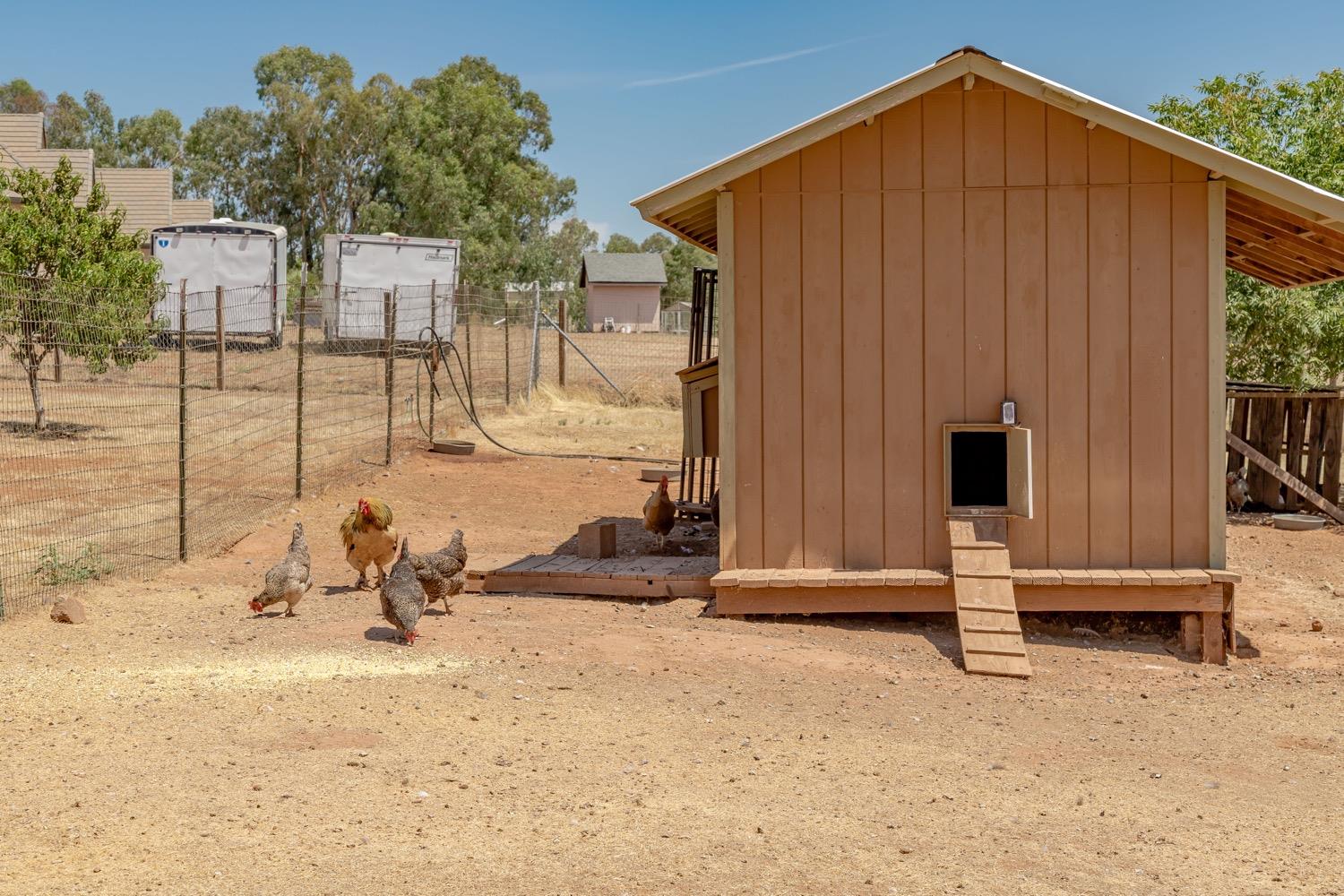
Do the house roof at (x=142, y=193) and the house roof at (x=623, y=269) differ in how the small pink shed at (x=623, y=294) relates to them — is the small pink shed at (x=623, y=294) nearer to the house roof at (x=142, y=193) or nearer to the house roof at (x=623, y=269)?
the house roof at (x=623, y=269)

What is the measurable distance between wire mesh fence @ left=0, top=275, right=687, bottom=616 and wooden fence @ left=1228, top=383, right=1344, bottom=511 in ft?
32.3

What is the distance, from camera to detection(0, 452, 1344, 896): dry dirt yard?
4629 millimetres

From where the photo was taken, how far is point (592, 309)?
58094 millimetres

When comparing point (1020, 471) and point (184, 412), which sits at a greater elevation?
point (184, 412)

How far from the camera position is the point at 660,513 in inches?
434

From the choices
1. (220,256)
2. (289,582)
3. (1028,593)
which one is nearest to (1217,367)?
(1028,593)

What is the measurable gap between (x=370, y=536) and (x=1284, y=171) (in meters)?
11.5

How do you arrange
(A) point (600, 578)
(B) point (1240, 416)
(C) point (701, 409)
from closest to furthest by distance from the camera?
(A) point (600, 578)
(C) point (701, 409)
(B) point (1240, 416)

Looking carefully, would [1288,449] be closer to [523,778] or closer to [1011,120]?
[1011,120]

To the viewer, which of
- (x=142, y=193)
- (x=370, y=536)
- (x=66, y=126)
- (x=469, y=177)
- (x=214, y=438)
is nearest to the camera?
(x=370, y=536)

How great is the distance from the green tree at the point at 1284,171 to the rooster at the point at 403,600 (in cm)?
1099

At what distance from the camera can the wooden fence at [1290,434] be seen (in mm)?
14688

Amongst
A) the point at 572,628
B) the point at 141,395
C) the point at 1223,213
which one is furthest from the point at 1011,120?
the point at 141,395

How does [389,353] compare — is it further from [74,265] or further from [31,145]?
[31,145]
